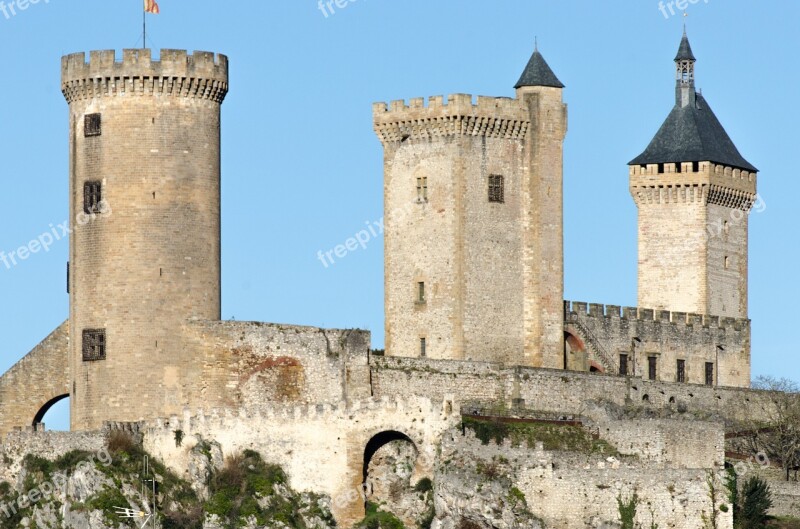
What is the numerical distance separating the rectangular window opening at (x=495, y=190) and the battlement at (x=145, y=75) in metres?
10.3

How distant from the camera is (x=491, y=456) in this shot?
94.1m

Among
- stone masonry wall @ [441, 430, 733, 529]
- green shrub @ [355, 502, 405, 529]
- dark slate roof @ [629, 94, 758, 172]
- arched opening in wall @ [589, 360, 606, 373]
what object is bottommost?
green shrub @ [355, 502, 405, 529]

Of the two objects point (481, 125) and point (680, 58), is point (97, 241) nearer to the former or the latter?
point (481, 125)

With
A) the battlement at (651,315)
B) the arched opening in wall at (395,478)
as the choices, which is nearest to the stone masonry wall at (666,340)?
the battlement at (651,315)

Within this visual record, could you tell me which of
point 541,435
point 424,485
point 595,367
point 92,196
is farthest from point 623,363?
point 92,196

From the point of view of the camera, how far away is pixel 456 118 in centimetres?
10500

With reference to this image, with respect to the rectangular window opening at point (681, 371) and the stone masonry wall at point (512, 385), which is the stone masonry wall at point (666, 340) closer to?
the rectangular window opening at point (681, 371)

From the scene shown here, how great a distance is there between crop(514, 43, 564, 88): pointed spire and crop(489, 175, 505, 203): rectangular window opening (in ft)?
13.3

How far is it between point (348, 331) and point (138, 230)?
784cm

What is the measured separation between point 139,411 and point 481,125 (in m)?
16.5

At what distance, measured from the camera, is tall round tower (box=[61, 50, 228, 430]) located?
99.3 m

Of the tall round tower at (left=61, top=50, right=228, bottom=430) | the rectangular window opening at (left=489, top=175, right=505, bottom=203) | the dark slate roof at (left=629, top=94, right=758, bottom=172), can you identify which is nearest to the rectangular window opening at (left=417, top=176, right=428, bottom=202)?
the rectangular window opening at (left=489, top=175, right=505, bottom=203)

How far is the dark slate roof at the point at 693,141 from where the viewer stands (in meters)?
120

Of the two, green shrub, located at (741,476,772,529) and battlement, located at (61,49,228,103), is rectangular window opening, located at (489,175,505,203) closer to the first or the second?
battlement, located at (61,49,228,103)
